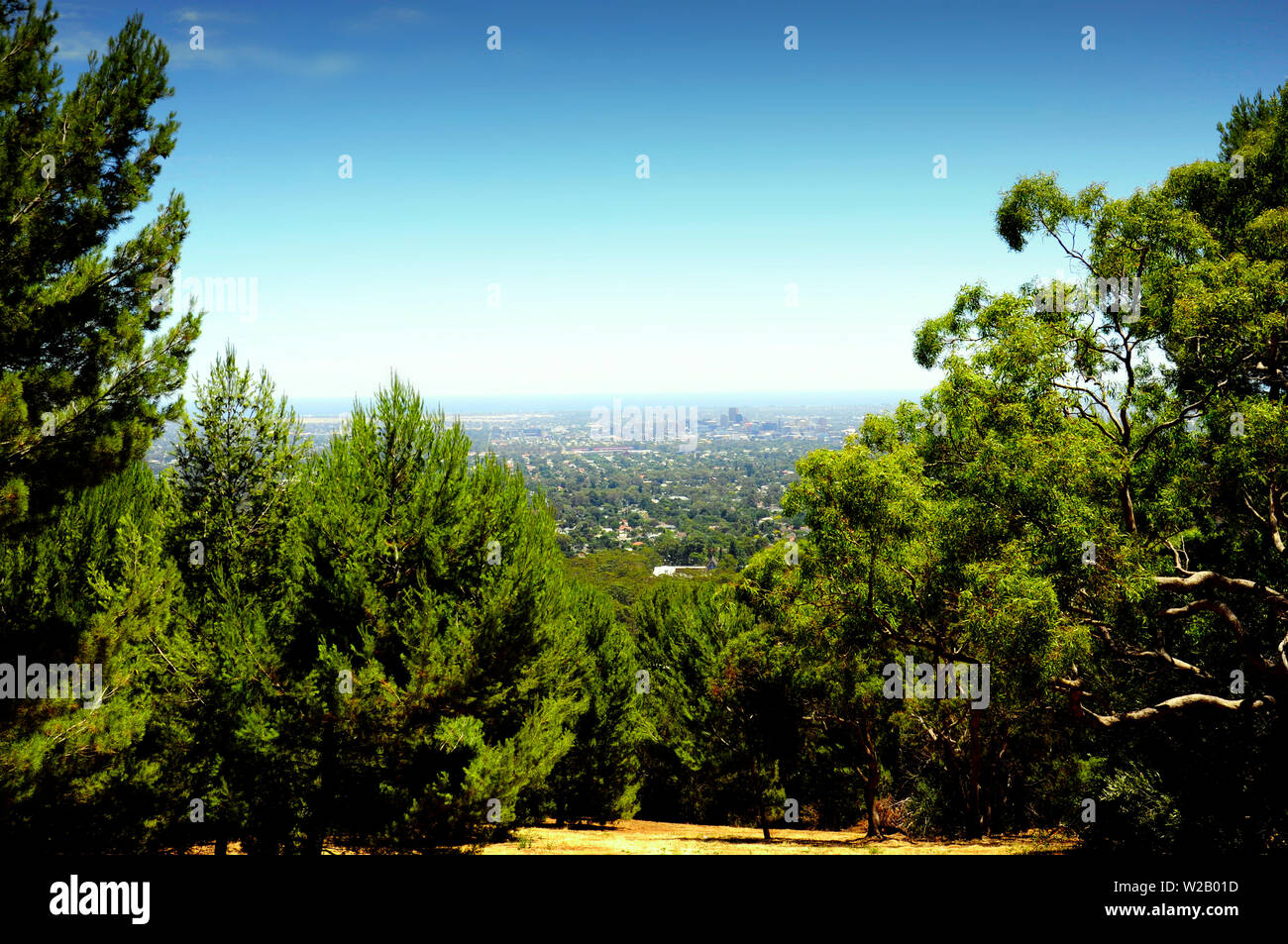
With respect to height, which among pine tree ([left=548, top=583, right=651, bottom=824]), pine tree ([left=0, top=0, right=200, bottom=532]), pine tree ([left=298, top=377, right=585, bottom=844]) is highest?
pine tree ([left=0, top=0, right=200, bottom=532])

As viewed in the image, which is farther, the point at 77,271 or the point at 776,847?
the point at 776,847

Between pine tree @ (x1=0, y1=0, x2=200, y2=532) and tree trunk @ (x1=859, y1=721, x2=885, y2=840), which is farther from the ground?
pine tree @ (x1=0, y1=0, x2=200, y2=532)

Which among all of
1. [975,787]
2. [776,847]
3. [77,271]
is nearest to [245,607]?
[77,271]

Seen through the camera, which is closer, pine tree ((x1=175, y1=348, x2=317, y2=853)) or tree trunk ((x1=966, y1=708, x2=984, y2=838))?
pine tree ((x1=175, y1=348, x2=317, y2=853))

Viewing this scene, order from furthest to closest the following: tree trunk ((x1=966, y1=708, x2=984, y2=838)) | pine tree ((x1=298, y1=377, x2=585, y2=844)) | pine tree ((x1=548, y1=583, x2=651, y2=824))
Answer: pine tree ((x1=548, y1=583, x2=651, y2=824)), tree trunk ((x1=966, y1=708, x2=984, y2=838)), pine tree ((x1=298, y1=377, x2=585, y2=844))

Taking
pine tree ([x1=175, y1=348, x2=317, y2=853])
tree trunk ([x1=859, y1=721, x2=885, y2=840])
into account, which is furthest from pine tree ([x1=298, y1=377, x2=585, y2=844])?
tree trunk ([x1=859, y1=721, x2=885, y2=840])

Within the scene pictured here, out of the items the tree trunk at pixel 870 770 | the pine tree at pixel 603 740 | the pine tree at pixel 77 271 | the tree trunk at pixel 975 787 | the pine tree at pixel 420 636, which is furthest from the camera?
the pine tree at pixel 603 740

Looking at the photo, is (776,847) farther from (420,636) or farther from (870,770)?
(420,636)

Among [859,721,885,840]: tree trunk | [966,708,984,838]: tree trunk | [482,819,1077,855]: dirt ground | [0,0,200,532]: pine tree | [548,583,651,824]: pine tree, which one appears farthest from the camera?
[548,583,651,824]: pine tree

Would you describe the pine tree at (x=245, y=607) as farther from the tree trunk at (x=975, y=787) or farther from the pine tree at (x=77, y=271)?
the tree trunk at (x=975, y=787)

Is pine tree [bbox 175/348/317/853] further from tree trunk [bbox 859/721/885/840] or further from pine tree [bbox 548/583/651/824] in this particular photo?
tree trunk [bbox 859/721/885/840]

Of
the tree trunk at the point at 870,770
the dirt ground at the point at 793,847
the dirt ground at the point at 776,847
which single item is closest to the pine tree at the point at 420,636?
the dirt ground at the point at 776,847
